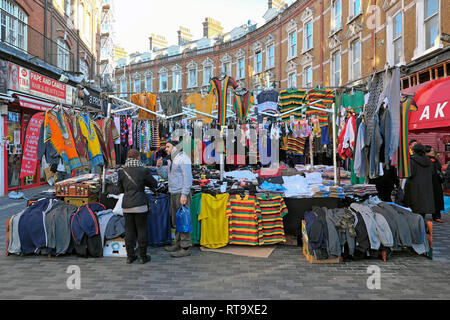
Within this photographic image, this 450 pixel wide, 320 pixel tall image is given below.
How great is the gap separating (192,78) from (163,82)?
3882mm

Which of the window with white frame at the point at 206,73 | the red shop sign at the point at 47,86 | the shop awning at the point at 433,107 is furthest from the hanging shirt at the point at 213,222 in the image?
the window with white frame at the point at 206,73

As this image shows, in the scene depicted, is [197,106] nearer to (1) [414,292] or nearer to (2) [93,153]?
(2) [93,153]

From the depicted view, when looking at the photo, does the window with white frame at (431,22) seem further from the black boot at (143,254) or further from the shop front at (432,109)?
the black boot at (143,254)

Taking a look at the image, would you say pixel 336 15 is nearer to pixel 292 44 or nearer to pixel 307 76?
pixel 307 76

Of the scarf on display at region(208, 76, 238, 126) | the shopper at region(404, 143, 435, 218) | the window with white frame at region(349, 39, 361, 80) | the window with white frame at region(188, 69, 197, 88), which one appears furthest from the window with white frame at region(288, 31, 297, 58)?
the shopper at region(404, 143, 435, 218)

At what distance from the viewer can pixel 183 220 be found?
17.6 feet

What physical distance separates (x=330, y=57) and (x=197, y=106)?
12075mm

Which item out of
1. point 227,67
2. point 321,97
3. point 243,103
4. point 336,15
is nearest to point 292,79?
point 336,15

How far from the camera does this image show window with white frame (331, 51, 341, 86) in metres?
17.8

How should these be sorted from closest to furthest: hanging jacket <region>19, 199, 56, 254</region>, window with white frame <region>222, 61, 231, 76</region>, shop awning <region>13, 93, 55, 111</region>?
hanging jacket <region>19, 199, 56, 254</region> → shop awning <region>13, 93, 55, 111</region> → window with white frame <region>222, 61, 231, 76</region>

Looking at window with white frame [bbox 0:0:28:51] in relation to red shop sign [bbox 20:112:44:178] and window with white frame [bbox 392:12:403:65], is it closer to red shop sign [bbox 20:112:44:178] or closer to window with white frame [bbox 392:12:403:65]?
red shop sign [bbox 20:112:44:178]

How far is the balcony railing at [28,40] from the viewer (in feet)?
38.5

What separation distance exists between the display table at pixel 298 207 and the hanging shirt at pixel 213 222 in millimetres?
1120

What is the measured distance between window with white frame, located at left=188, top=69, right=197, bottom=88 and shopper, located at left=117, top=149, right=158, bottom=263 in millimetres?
28781
